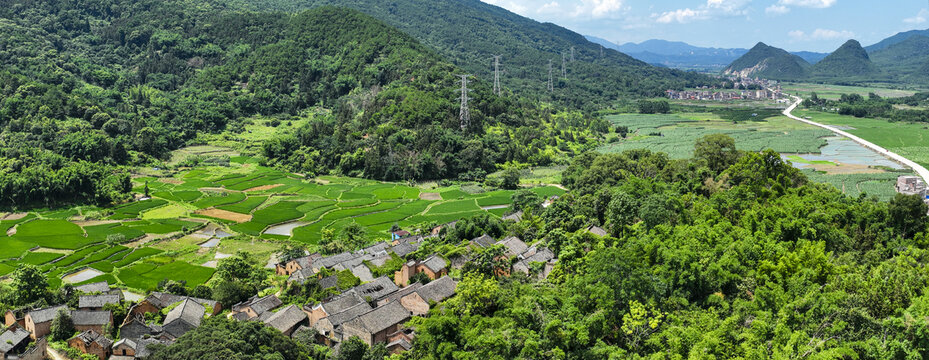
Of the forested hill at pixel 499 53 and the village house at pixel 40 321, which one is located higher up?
the forested hill at pixel 499 53

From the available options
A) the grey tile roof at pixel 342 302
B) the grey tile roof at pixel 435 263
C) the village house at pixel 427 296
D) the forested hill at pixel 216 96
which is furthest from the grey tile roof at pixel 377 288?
the forested hill at pixel 216 96

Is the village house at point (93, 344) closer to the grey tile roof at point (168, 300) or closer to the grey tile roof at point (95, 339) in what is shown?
the grey tile roof at point (95, 339)

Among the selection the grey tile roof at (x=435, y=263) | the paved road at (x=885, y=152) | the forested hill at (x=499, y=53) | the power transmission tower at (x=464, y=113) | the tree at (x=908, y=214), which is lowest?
the grey tile roof at (x=435, y=263)

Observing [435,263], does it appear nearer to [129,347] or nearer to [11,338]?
[129,347]

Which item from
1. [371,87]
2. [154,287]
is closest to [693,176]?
[154,287]

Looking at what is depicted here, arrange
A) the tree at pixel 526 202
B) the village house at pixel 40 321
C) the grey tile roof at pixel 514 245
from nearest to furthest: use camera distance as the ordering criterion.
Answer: the village house at pixel 40 321 → the grey tile roof at pixel 514 245 → the tree at pixel 526 202

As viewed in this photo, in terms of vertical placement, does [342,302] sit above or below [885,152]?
below

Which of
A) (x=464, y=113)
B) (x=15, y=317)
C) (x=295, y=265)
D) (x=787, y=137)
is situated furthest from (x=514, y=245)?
(x=787, y=137)
